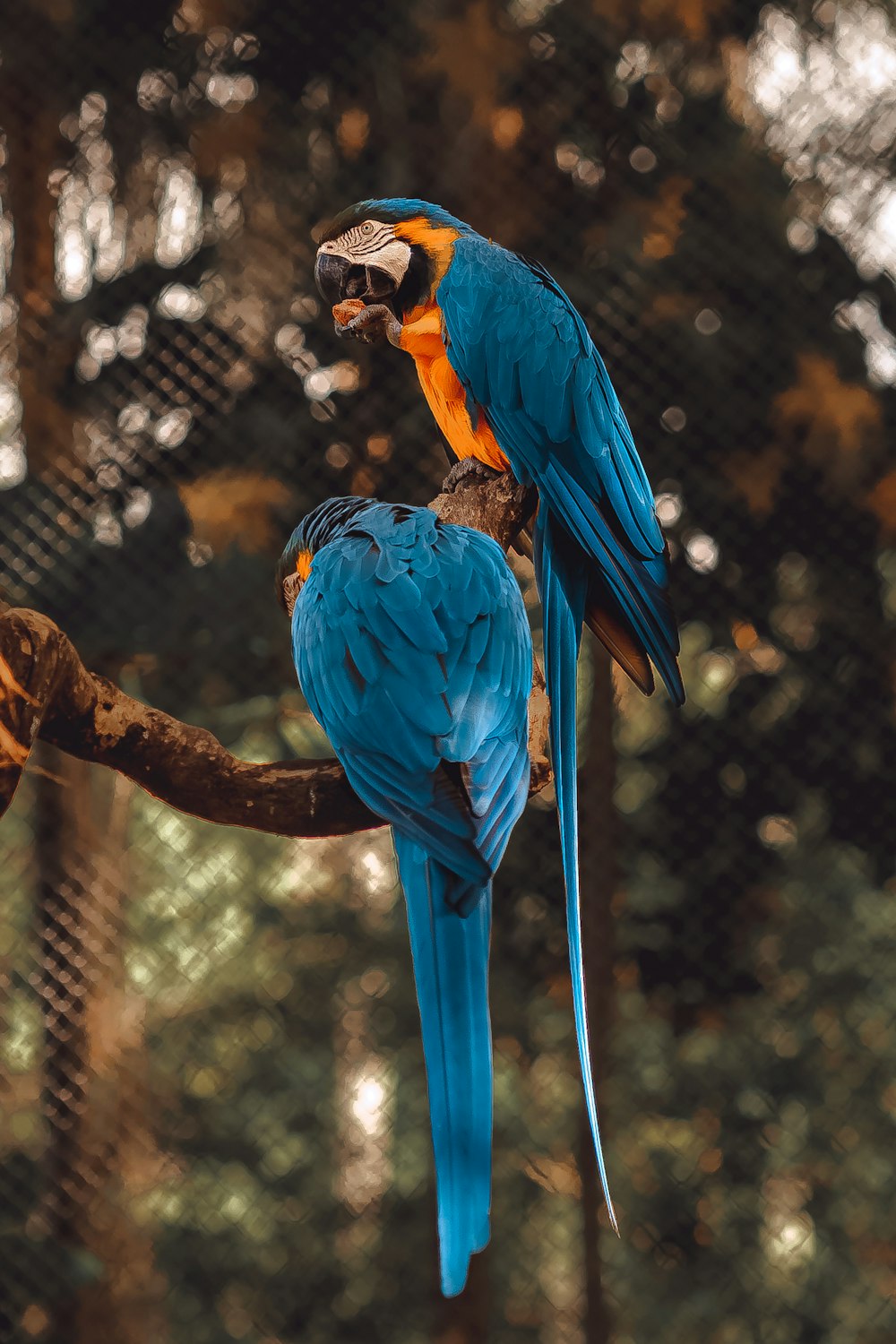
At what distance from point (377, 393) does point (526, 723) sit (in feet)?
3.35

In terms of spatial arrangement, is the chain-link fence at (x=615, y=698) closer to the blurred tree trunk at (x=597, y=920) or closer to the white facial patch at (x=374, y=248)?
the blurred tree trunk at (x=597, y=920)

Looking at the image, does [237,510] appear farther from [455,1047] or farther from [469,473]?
[455,1047]

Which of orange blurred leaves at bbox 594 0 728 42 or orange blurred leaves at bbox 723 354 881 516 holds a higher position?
orange blurred leaves at bbox 594 0 728 42

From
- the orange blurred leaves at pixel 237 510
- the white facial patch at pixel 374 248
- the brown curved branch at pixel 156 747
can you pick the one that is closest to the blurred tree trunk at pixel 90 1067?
the orange blurred leaves at pixel 237 510

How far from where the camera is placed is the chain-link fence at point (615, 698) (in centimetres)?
145

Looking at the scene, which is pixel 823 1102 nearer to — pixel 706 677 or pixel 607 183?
pixel 706 677

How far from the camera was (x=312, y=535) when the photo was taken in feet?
1.99

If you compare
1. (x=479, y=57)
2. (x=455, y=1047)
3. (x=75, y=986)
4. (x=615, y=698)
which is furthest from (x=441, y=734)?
(x=479, y=57)

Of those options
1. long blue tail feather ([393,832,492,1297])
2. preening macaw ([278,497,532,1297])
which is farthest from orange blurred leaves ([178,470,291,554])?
long blue tail feather ([393,832,492,1297])

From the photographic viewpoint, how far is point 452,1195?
398mm

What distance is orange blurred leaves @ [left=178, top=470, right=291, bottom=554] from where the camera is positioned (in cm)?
145

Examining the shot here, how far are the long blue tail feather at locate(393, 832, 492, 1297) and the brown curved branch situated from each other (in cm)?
17

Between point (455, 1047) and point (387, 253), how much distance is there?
1.43 feet

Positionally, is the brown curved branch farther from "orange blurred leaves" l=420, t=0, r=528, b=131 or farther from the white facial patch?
"orange blurred leaves" l=420, t=0, r=528, b=131
